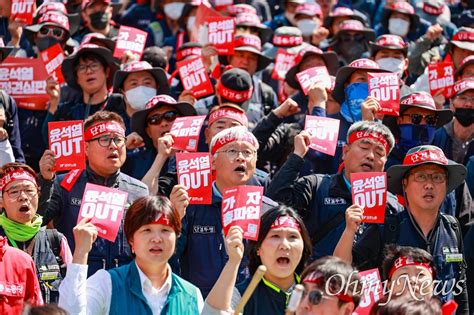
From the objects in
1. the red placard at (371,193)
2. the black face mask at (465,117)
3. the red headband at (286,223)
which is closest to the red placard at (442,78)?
the black face mask at (465,117)

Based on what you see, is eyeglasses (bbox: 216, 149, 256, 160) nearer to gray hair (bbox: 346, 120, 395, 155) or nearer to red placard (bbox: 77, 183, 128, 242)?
gray hair (bbox: 346, 120, 395, 155)

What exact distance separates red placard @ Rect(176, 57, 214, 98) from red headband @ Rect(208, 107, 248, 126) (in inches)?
67.9

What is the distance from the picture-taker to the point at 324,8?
17328 mm

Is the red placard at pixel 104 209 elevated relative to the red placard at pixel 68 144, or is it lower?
lower

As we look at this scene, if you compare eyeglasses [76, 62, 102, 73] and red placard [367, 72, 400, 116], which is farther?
eyeglasses [76, 62, 102, 73]

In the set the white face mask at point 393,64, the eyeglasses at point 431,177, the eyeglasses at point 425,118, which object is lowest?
the eyeglasses at point 431,177

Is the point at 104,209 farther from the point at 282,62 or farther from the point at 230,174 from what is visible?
the point at 282,62

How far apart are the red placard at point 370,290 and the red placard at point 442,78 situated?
469cm

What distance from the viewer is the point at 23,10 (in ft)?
45.2

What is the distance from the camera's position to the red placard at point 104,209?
8.06 metres

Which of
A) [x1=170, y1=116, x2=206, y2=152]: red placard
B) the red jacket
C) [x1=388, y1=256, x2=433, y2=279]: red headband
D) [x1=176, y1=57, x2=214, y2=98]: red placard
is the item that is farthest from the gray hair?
the red jacket

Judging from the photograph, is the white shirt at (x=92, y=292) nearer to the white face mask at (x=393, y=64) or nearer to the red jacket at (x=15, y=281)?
→ the red jacket at (x=15, y=281)

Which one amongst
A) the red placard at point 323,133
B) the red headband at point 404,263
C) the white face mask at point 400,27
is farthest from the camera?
the white face mask at point 400,27

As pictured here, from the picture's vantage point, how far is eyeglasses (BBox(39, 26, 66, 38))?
13625 mm
